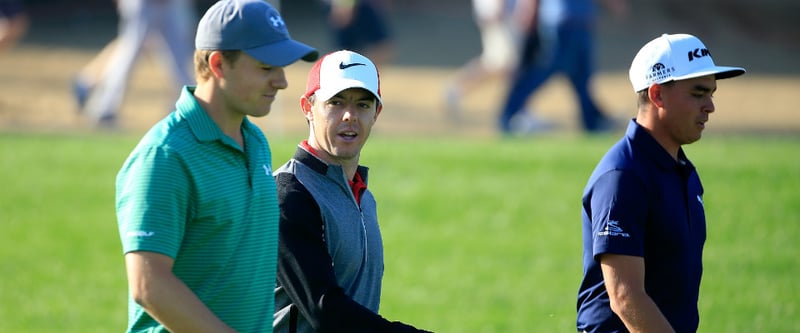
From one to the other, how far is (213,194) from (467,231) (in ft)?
25.9

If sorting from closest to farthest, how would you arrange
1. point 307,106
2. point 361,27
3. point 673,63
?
point 307,106 < point 673,63 < point 361,27

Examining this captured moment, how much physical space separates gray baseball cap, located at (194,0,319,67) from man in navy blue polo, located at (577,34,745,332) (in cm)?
141

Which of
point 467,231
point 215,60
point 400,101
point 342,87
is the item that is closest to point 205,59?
point 215,60

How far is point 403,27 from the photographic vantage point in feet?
90.1

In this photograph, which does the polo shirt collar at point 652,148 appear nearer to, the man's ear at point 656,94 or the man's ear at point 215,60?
the man's ear at point 656,94

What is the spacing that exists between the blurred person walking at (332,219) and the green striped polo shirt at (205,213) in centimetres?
20

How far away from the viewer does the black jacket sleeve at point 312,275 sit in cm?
441

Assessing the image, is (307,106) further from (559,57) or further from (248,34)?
(559,57)

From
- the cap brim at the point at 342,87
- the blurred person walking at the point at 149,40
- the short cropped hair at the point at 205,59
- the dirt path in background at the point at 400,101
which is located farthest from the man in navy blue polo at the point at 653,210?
the dirt path in background at the point at 400,101

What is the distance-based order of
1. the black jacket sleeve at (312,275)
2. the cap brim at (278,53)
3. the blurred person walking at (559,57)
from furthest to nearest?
the blurred person walking at (559,57) → the black jacket sleeve at (312,275) → the cap brim at (278,53)

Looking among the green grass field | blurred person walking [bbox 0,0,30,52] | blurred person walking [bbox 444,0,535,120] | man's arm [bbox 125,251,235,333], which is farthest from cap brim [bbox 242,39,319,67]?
blurred person walking [bbox 0,0,30,52]

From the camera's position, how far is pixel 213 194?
4066mm

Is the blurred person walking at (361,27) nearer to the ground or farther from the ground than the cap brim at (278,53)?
farther from the ground

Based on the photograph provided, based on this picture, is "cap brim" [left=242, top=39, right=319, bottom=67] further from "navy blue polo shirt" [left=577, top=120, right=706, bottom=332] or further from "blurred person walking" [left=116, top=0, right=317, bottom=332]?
"navy blue polo shirt" [left=577, top=120, right=706, bottom=332]
